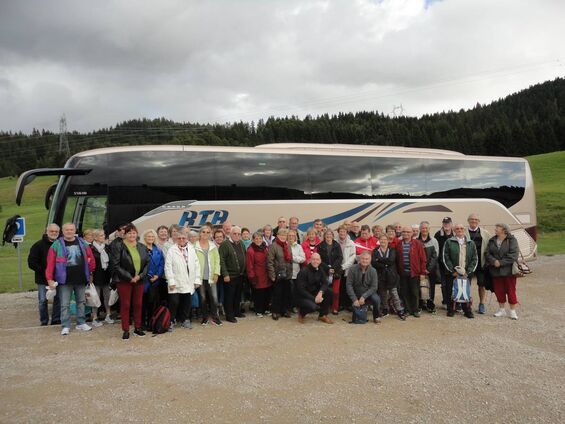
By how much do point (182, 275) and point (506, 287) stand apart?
593cm

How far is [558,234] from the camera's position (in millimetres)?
23141

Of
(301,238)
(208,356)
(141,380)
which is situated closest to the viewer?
(141,380)

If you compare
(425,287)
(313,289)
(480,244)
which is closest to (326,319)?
(313,289)

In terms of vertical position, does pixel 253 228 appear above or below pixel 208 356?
above

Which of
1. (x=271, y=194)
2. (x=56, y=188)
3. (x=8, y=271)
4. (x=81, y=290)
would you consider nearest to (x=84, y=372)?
(x=81, y=290)

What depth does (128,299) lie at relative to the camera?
20.4 feet

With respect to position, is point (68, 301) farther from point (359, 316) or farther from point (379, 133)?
point (379, 133)

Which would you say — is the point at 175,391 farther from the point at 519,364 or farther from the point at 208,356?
the point at 519,364

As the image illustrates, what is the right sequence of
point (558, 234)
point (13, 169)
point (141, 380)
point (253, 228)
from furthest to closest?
point (13, 169), point (558, 234), point (253, 228), point (141, 380)

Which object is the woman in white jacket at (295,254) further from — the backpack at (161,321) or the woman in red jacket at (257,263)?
the backpack at (161,321)

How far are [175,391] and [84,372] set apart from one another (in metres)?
1.44

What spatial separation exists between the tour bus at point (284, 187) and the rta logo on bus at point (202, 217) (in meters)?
0.02

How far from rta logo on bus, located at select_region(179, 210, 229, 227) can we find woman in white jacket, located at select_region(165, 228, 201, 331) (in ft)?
8.09

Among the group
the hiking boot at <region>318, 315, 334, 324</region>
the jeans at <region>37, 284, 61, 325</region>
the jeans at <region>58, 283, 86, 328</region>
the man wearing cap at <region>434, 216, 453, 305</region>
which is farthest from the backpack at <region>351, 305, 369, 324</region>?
the jeans at <region>37, 284, 61, 325</region>
